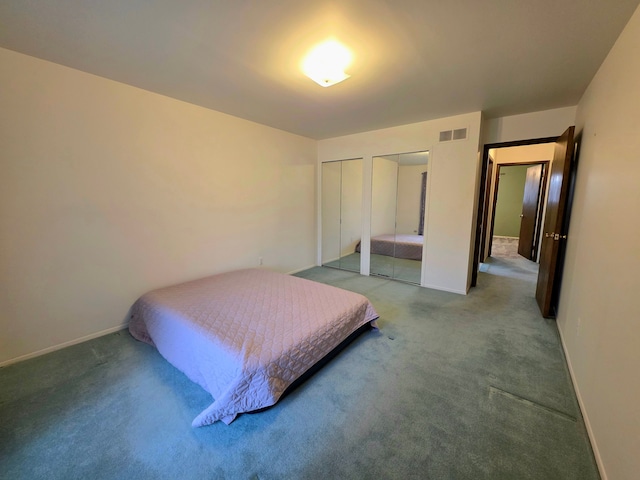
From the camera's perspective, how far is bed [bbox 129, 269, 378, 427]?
1.53 m

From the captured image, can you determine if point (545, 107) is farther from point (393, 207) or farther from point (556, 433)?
point (556, 433)

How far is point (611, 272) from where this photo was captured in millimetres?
1465

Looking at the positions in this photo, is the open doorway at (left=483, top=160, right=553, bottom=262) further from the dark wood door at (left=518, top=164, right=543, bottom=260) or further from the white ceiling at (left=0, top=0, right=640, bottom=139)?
the white ceiling at (left=0, top=0, right=640, bottom=139)

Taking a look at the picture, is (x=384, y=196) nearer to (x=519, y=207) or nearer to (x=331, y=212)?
(x=331, y=212)

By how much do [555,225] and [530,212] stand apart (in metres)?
4.08

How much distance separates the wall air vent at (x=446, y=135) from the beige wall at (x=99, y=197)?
2.67 meters

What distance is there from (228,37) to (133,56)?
872 millimetres

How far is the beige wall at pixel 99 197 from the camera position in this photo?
200cm

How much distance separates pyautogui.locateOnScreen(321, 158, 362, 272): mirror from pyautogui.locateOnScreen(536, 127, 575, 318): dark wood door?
2.58 meters

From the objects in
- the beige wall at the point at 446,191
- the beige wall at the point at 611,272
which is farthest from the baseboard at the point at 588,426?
the beige wall at the point at 446,191

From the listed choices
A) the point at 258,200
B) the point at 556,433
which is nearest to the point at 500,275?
the point at 556,433

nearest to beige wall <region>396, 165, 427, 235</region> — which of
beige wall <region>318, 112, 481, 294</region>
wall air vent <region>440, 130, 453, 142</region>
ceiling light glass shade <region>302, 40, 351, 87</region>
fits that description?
beige wall <region>318, 112, 481, 294</region>

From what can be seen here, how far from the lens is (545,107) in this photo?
9.94 feet

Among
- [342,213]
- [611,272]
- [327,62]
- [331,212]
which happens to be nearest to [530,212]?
[342,213]
